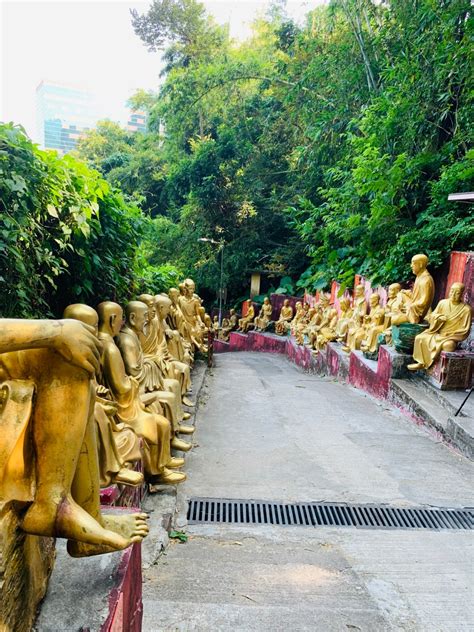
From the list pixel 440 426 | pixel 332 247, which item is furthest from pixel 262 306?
pixel 440 426

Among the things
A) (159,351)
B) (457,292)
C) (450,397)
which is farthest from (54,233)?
(457,292)

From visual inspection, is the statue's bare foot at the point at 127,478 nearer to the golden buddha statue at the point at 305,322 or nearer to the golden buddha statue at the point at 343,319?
the golden buddha statue at the point at 343,319

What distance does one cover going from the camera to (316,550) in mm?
3205

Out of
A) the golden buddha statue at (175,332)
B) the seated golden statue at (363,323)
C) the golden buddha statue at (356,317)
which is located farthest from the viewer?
the golden buddha statue at (356,317)

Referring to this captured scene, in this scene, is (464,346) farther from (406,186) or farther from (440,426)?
(406,186)

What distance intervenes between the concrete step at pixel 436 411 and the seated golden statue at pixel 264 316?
1141 cm

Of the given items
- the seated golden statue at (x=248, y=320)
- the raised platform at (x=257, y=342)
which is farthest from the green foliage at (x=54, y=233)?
the seated golden statue at (x=248, y=320)

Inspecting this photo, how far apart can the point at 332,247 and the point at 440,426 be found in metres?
10.2

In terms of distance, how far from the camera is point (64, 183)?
3.72m

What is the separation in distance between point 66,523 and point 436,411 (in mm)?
5677

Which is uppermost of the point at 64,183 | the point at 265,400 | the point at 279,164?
the point at 279,164

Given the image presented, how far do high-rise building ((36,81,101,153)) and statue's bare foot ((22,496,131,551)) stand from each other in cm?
8110

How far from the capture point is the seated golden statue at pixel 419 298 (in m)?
8.27

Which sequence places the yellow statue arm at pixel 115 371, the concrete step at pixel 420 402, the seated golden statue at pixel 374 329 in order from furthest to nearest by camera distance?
the seated golden statue at pixel 374 329 → the concrete step at pixel 420 402 → the yellow statue arm at pixel 115 371
